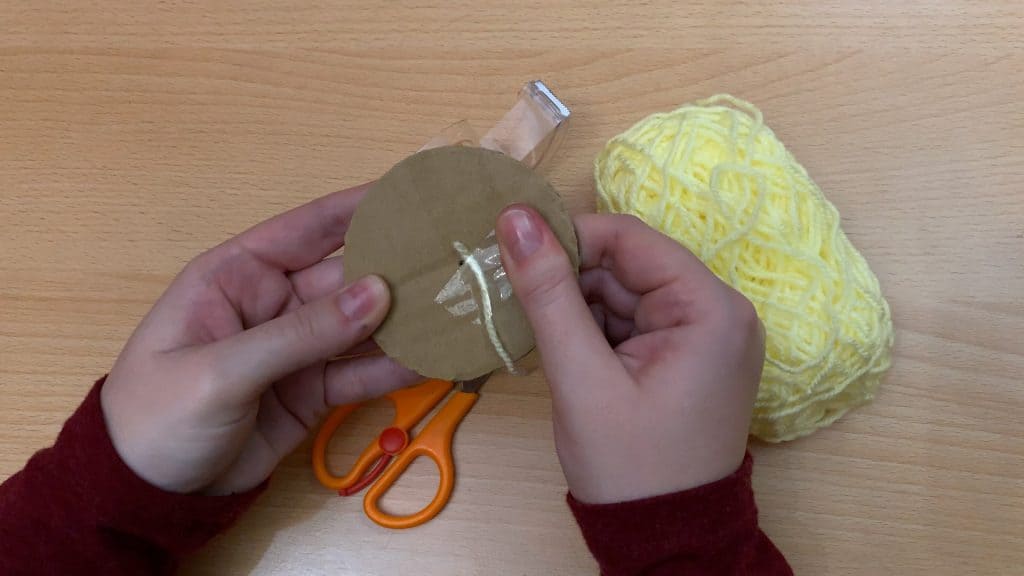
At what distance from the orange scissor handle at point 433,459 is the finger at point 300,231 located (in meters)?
0.18

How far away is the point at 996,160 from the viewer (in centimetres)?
69

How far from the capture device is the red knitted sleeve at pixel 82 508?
54 cm

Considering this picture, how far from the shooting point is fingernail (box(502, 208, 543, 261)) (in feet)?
1.56

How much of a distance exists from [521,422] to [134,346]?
0.32 metres

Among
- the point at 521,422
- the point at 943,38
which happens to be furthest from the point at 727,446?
the point at 943,38

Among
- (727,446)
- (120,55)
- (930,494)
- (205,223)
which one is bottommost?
(930,494)

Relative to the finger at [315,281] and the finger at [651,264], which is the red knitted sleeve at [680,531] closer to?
the finger at [651,264]

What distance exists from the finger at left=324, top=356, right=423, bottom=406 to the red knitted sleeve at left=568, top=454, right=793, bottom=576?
0.63ft

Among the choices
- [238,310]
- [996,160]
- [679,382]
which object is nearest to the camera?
[679,382]

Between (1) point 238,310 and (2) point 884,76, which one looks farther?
(2) point 884,76

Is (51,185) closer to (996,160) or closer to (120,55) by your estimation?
(120,55)

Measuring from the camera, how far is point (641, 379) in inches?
18.7

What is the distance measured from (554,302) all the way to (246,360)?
0.21m

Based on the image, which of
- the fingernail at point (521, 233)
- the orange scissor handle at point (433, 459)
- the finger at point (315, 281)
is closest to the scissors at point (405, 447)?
the orange scissor handle at point (433, 459)
